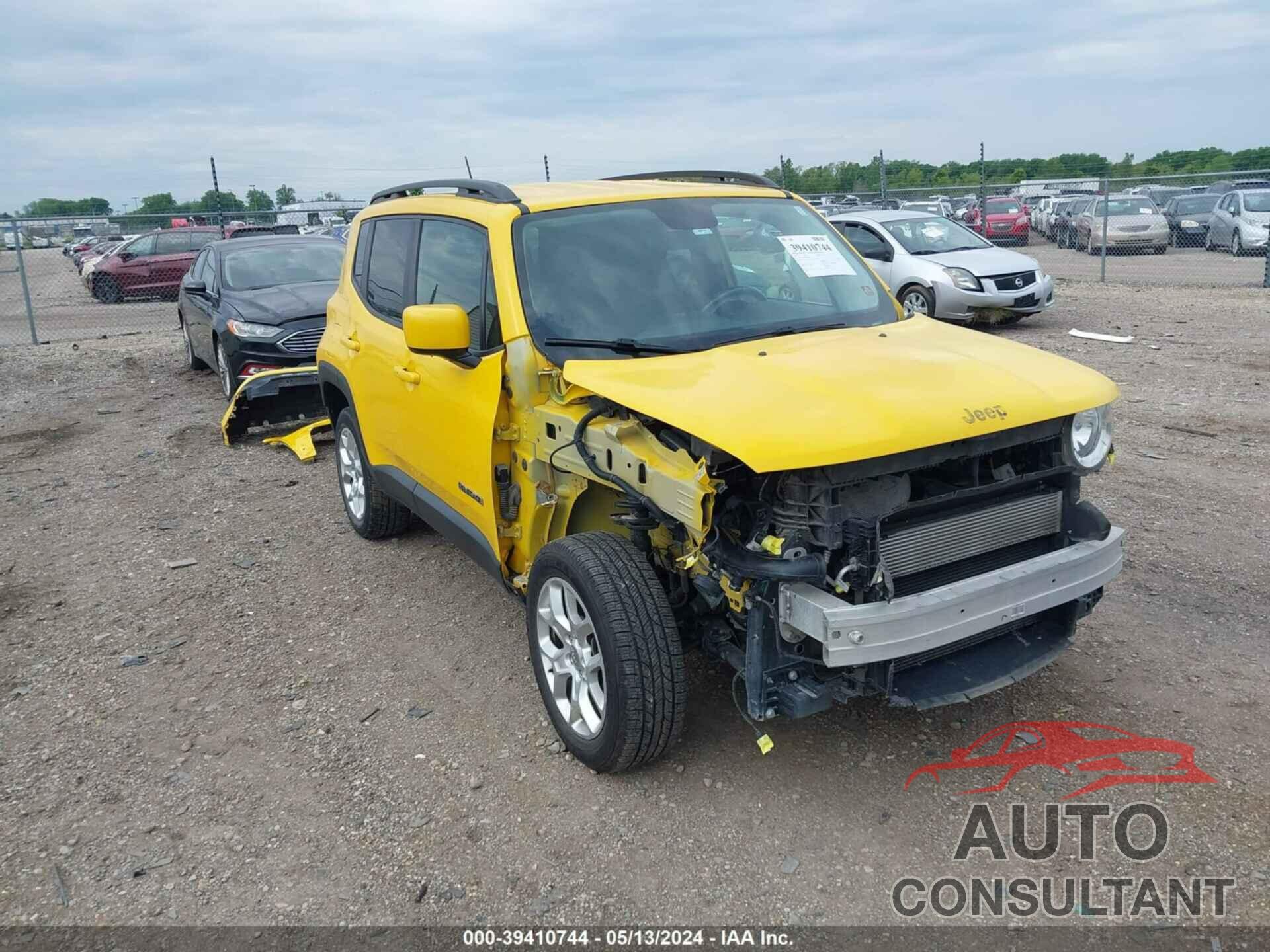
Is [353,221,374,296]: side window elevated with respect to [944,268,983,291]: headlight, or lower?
elevated

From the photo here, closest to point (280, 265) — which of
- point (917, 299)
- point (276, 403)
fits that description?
point (276, 403)

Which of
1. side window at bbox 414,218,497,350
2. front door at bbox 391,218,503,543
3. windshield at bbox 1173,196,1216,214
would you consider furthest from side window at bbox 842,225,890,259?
windshield at bbox 1173,196,1216,214

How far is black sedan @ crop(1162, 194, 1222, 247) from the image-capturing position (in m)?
21.4

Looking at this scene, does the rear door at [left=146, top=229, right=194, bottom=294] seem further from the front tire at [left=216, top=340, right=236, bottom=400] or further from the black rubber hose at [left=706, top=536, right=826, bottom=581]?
the black rubber hose at [left=706, top=536, right=826, bottom=581]

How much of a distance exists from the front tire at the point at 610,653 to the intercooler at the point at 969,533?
0.78 m

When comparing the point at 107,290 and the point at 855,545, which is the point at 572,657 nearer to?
the point at 855,545

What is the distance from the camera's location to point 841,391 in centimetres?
308

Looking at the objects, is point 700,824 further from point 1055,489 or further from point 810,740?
point 1055,489

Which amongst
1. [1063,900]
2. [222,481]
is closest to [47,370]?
[222,481]

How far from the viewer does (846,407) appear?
9.73ft

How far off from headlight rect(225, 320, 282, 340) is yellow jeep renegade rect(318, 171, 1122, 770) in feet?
16.8

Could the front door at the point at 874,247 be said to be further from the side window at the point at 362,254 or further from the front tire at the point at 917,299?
the side window at the point at 362,254

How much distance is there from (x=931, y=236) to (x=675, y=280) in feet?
34.6

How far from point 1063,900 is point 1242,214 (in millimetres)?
20812
